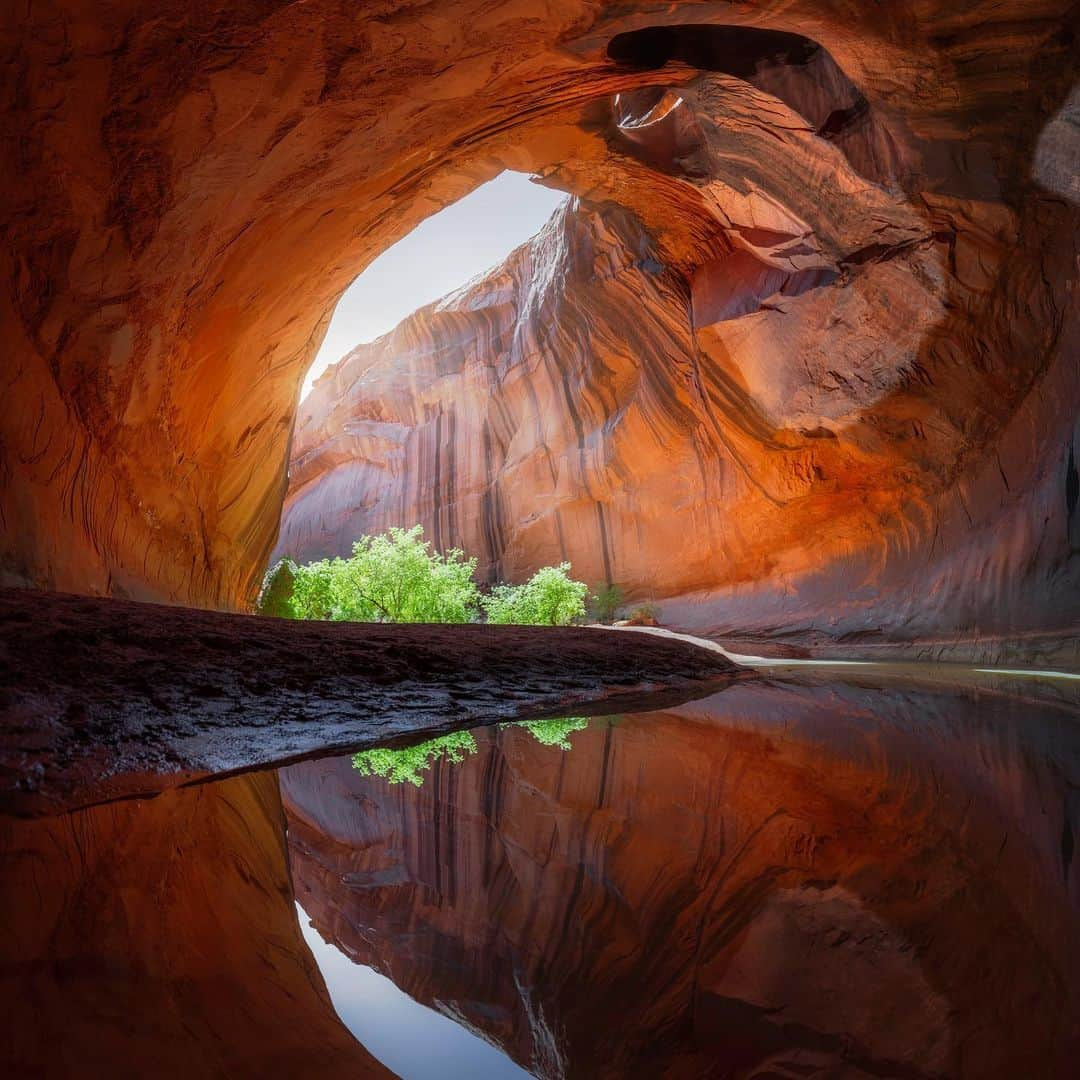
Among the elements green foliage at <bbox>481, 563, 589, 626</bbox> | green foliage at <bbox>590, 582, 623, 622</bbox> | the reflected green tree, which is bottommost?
green foliage at <bbox>590, 582, 623, 622</bbox>

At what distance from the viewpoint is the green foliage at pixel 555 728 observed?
252 centimetres

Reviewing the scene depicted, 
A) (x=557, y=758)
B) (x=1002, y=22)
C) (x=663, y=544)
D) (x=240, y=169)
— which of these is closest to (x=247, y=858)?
(x=557, y=758)

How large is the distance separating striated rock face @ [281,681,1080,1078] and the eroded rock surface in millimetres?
440

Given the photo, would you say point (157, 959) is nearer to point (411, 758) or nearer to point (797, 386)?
point (411, 758)

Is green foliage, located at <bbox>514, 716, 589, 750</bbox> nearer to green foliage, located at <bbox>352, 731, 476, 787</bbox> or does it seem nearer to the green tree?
green foliage, located at <bbox>352, 731, 476, 787</bbox>

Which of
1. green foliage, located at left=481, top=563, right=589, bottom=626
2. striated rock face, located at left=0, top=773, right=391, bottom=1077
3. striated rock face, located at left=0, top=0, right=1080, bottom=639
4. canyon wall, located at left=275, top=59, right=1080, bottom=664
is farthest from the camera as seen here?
green foliage, located at left=481, top=563, right=589, bottom=626

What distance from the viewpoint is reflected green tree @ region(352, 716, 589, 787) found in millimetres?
2011

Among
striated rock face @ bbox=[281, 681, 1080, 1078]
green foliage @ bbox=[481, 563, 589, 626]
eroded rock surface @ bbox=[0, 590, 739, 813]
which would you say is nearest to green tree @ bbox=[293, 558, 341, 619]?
green foliage @ bbox=[481, 563, 589, 626]

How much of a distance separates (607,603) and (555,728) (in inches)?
501

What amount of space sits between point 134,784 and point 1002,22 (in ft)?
25.3

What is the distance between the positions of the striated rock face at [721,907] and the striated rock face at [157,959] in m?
0.10

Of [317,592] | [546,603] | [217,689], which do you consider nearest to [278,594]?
[317,592]

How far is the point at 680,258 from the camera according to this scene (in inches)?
450

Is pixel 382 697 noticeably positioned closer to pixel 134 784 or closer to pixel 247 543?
pixel 134 784
